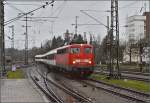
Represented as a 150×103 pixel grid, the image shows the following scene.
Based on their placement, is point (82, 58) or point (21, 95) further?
point (82, 58)

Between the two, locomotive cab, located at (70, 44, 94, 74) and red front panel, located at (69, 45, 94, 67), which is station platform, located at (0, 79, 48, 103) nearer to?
locomotive cab, located at (70, 44, 94, 74)

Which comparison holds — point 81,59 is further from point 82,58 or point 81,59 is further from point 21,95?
point 21,95

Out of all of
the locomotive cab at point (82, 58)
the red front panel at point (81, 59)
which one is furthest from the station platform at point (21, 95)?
the red front panel at point (81, 59)

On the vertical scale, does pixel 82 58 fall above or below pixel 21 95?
above

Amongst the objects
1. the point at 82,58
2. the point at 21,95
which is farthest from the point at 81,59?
the point at 21,95

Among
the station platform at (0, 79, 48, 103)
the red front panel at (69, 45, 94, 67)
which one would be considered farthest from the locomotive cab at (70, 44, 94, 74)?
the station platform at (0, 79, 48, 103)

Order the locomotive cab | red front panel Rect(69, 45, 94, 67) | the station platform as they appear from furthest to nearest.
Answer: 1. red front panel Rect(69, 45, 94, 67)
2. the locomotive cab
3. the station platform

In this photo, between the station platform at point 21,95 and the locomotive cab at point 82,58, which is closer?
the station platform at point 21,95

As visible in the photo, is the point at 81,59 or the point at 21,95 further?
the point at 81,59

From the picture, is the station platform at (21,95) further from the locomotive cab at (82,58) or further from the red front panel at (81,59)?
the red front panel at (81,59)

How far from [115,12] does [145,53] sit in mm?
32514

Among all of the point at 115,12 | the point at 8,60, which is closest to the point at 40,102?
the point at 115,12

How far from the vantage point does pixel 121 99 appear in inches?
803

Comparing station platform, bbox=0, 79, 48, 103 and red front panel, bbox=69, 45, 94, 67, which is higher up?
red front panel, bbox=69, 45, 94, 67
